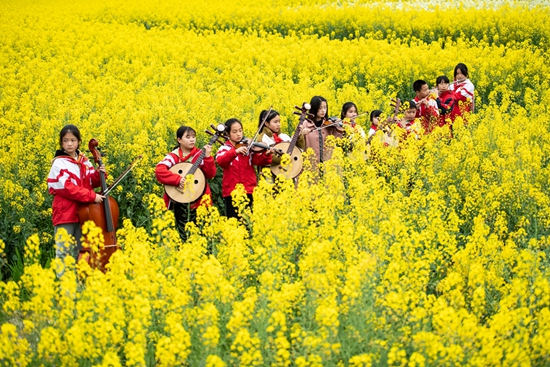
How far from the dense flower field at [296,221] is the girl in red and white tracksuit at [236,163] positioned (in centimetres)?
63

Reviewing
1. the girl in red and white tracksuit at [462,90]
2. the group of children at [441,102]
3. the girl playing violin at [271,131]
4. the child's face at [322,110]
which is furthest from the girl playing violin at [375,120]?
the girl in red and white tracksuit at [462,90]

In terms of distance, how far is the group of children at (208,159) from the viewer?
7113 mm

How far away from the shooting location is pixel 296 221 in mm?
6613

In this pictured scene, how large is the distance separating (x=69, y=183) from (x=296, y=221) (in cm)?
244

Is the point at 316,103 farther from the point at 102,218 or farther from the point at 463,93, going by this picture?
the point at 463,93

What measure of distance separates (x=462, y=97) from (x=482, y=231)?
21.8ft

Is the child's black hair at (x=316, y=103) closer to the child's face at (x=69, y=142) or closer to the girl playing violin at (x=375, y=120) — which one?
the girl playing violin at (x=375, y=120)

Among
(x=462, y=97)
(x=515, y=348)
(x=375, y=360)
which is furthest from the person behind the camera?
(x=462, y=97)

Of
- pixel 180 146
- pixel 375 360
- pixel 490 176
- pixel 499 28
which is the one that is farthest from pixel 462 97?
pixel 499 28

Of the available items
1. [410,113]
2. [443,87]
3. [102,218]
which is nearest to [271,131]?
[102,218]

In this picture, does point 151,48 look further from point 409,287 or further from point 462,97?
point 409,287

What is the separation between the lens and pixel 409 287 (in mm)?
5453

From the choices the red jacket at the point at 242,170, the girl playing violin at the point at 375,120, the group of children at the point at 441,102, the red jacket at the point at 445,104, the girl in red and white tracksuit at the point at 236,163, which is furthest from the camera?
the red jacket at the point at 445,104

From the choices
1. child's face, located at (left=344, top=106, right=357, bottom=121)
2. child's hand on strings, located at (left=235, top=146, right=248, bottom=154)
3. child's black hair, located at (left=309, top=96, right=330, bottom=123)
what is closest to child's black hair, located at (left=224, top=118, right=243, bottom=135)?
child's hand on strings, located at (left=235, top=146, right=248, bottom=154)
